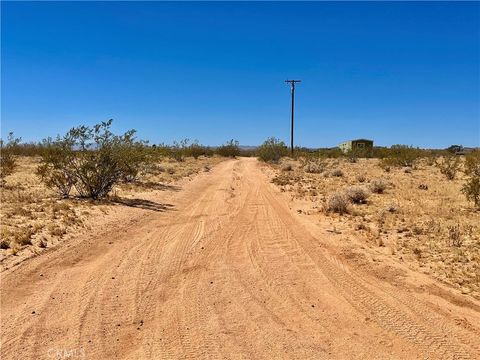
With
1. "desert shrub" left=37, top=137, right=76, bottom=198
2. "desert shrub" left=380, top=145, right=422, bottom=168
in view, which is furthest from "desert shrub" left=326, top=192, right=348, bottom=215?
"desert shrub" left=380, top=145, right=422, bottom=168

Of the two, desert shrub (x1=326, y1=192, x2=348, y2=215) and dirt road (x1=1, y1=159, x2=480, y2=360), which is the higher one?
desert shrub (x1=326, y1=192, x2=348, y2=215)

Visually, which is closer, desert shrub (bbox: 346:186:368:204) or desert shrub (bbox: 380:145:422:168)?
desert shrub (bbox: 346:186:368:204)

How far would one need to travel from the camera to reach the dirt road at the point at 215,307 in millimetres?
5375

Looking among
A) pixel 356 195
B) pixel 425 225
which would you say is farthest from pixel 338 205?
pixel 425 225

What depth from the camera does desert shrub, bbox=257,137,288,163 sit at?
54031 mm

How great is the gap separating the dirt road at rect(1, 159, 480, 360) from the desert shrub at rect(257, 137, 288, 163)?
Answer: 43520 mm

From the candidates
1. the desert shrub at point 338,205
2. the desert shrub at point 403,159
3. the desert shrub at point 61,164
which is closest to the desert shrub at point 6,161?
the desert shrub at point 61,164

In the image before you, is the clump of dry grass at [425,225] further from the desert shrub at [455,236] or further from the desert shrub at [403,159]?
the desert shrub at [403,159]

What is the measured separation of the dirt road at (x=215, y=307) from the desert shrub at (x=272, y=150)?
43.5 meters

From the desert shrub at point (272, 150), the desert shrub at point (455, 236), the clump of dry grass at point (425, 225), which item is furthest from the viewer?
the desert shrub at point (272, 150)

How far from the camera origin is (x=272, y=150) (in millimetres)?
54062

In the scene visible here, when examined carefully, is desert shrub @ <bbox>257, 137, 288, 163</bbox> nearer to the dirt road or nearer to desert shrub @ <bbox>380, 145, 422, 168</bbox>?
desert shrub @ <bbox>380, 145, 422, 168</bbox>

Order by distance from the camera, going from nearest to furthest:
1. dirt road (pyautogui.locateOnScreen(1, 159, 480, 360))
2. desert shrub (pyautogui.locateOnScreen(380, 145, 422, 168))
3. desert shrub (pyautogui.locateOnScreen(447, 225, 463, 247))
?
dirt road (pyautogui.locateOnScreen(1, 159, 480, 360)) < desert shrub (pyautogui.locateOnScreen(447, 225, 463, 247)) < desert shrub (pyautogui.locateOnScreen(380, 145, 422, 168))

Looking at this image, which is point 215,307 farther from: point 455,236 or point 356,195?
point 356,195
